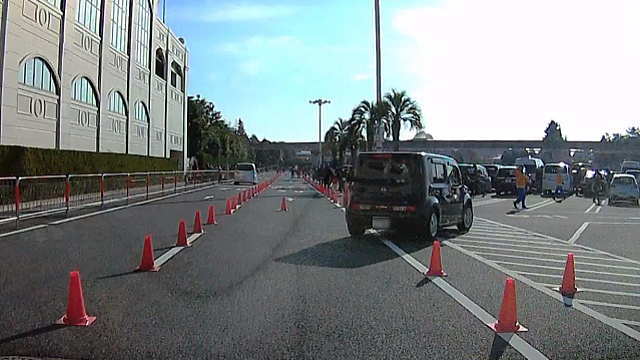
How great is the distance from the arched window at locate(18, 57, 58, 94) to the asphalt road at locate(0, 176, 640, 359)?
17.7 meters

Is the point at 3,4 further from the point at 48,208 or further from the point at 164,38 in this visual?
the point at 164,38

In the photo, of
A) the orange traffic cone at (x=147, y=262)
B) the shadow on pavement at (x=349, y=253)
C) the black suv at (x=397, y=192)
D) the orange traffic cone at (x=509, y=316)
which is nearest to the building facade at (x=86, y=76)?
the black suv at (x=397, y=192)

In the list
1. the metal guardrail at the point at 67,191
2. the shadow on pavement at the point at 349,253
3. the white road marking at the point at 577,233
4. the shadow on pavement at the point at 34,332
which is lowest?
the white road marking at the point at 577,233

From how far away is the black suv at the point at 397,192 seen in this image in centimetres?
1488

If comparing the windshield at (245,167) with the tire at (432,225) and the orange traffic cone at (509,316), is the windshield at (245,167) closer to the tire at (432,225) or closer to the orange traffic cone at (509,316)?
the tire at (432,225)

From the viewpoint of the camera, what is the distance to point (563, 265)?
483 inches

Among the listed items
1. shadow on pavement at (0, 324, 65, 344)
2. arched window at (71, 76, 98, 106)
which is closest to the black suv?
shadow on pavement at (0, 324, 65, 344)

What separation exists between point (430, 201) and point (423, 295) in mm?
6312

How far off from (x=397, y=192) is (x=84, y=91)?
30.3 m

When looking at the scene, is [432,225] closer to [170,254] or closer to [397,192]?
[397,192]

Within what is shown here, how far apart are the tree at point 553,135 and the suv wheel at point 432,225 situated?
292ft

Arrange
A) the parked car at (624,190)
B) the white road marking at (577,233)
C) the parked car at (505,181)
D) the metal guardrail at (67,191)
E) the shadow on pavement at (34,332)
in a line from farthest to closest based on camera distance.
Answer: the parked car at (505,181) → the parked car at (624,190) → the metal guardrail at (67,191) → the white road marking at (577,233) → the shadow on pavement at (34,332)

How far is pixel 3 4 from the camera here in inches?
1139

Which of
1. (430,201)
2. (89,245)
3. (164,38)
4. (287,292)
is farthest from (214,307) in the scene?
(164,38)
